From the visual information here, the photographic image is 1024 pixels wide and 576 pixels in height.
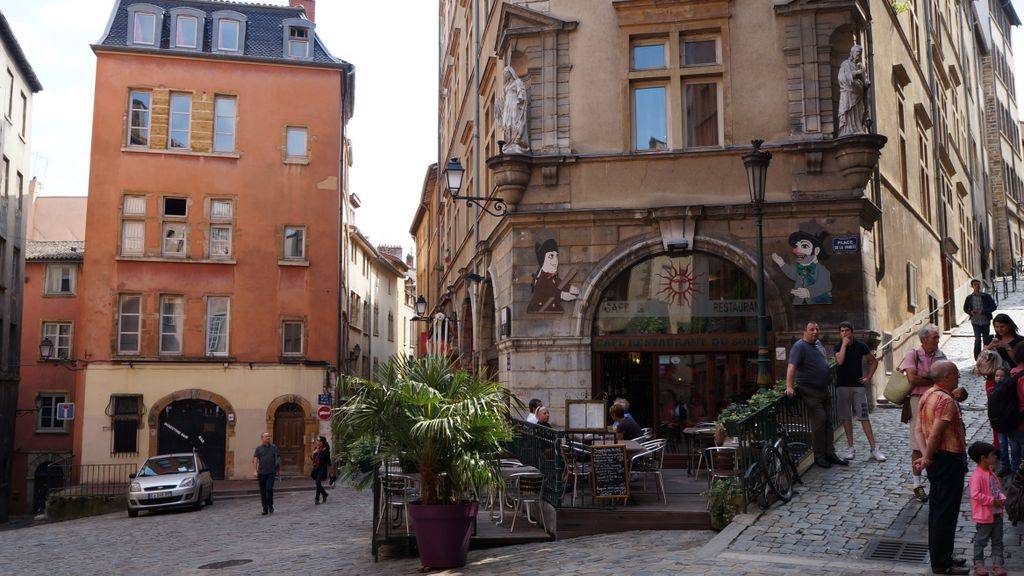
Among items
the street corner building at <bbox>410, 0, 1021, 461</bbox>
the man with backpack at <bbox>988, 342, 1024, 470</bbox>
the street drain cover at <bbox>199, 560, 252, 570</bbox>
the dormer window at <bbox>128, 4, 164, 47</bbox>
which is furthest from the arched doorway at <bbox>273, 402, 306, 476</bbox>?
the man with backpack at <bbox>988, 342, 1024, 470</bbox>

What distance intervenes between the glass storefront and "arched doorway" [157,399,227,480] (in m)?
17.9

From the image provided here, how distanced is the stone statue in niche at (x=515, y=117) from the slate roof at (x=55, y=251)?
2853cm

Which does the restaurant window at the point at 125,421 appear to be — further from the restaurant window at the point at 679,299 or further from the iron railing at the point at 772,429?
the iron railing at the point at 772,429

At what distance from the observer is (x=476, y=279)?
2181 centimetres

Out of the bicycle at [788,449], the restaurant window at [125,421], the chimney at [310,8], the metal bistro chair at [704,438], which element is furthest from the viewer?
the chimney at [310,8]

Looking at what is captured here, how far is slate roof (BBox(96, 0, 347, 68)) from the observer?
32688 millimetres

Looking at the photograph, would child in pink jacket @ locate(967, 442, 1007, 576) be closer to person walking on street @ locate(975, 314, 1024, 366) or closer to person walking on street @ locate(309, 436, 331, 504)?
person walking on street @ locate(975, 314, 1024, 366)

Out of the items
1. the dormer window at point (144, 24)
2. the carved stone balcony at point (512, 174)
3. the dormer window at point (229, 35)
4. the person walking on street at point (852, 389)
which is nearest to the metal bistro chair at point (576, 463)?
the person walking on street at point (852, 389)

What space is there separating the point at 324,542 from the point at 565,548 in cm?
547

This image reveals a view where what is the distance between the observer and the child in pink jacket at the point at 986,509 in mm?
7309

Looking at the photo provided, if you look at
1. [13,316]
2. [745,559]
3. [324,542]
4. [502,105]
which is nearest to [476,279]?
[502,105]

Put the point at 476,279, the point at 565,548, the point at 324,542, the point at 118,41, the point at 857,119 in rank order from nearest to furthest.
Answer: the point at 565,548 → the point at 324,542 → the point at 857,119 → the point at 476,279 → the point at 118,41

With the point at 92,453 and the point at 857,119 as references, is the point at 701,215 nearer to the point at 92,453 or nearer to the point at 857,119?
the point at 857,119

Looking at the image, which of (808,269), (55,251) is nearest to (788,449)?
(808,269)
